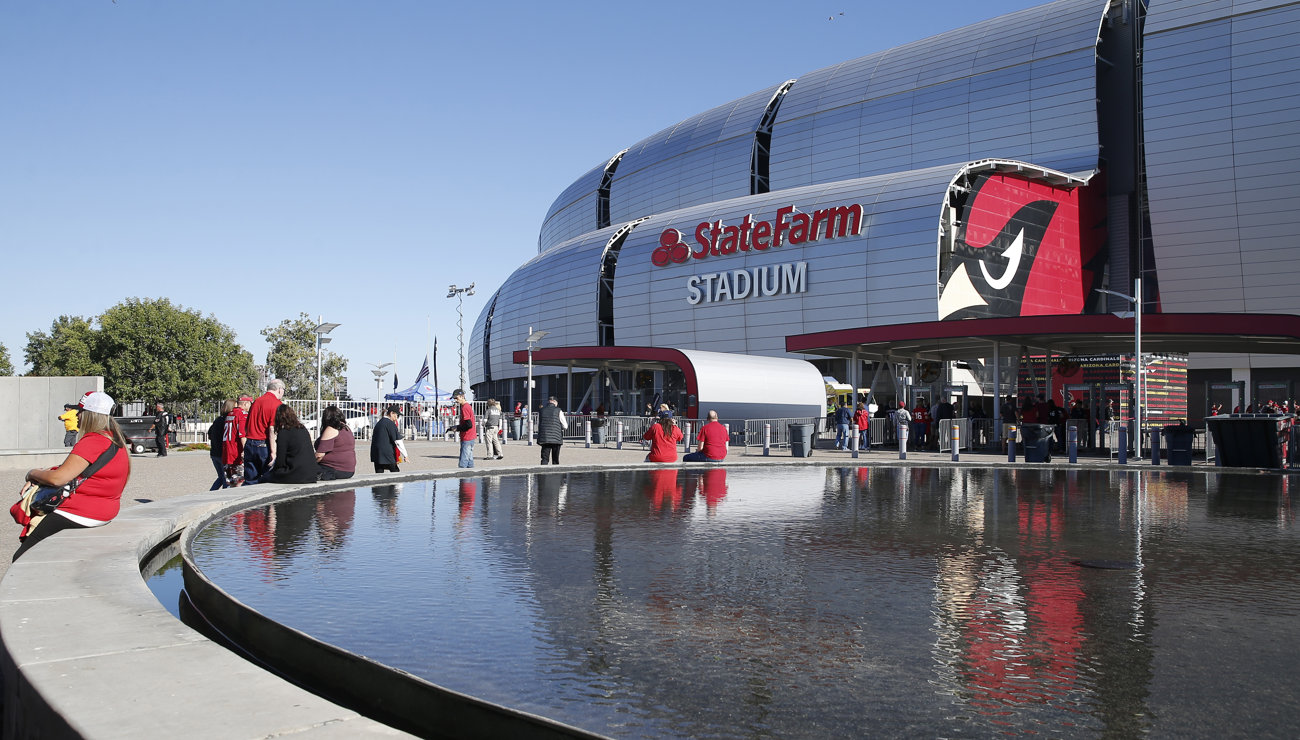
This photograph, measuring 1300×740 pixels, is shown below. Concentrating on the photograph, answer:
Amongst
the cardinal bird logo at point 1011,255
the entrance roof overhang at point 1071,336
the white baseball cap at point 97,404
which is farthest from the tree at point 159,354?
the white baseball cap at point 97,404

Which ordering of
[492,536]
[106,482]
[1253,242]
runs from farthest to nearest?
[1253,242]
[492,536]
[106,482]

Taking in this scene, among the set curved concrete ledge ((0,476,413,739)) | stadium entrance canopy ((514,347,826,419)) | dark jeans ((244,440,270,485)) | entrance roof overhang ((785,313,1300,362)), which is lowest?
curved concrete ledge ((0,476,413,739))

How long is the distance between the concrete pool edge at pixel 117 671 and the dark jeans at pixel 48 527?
823mm

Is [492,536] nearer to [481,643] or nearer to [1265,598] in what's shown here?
[481,643]

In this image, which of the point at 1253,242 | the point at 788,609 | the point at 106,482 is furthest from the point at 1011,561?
the point at 1253,242

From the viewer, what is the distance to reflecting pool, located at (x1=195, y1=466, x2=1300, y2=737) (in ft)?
13.8

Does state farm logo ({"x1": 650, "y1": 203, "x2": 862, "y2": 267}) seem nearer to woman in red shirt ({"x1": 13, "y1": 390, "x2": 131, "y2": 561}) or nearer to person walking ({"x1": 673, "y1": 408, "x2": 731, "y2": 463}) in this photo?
person walking ({"x1": 673, "y1": 408, "x2": 731, "y2": 463})

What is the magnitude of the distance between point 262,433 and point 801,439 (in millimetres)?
17332

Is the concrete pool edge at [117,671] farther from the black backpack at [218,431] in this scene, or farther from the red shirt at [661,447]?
the red shirt at [661,447]

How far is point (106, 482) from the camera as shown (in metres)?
7.55

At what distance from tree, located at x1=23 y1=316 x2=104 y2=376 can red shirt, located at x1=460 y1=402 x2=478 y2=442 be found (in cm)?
5288

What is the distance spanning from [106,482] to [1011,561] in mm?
7389

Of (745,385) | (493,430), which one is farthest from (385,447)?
(745,385)

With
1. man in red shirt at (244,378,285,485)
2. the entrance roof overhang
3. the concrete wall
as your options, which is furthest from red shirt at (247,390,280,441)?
the entrance roof overhang
